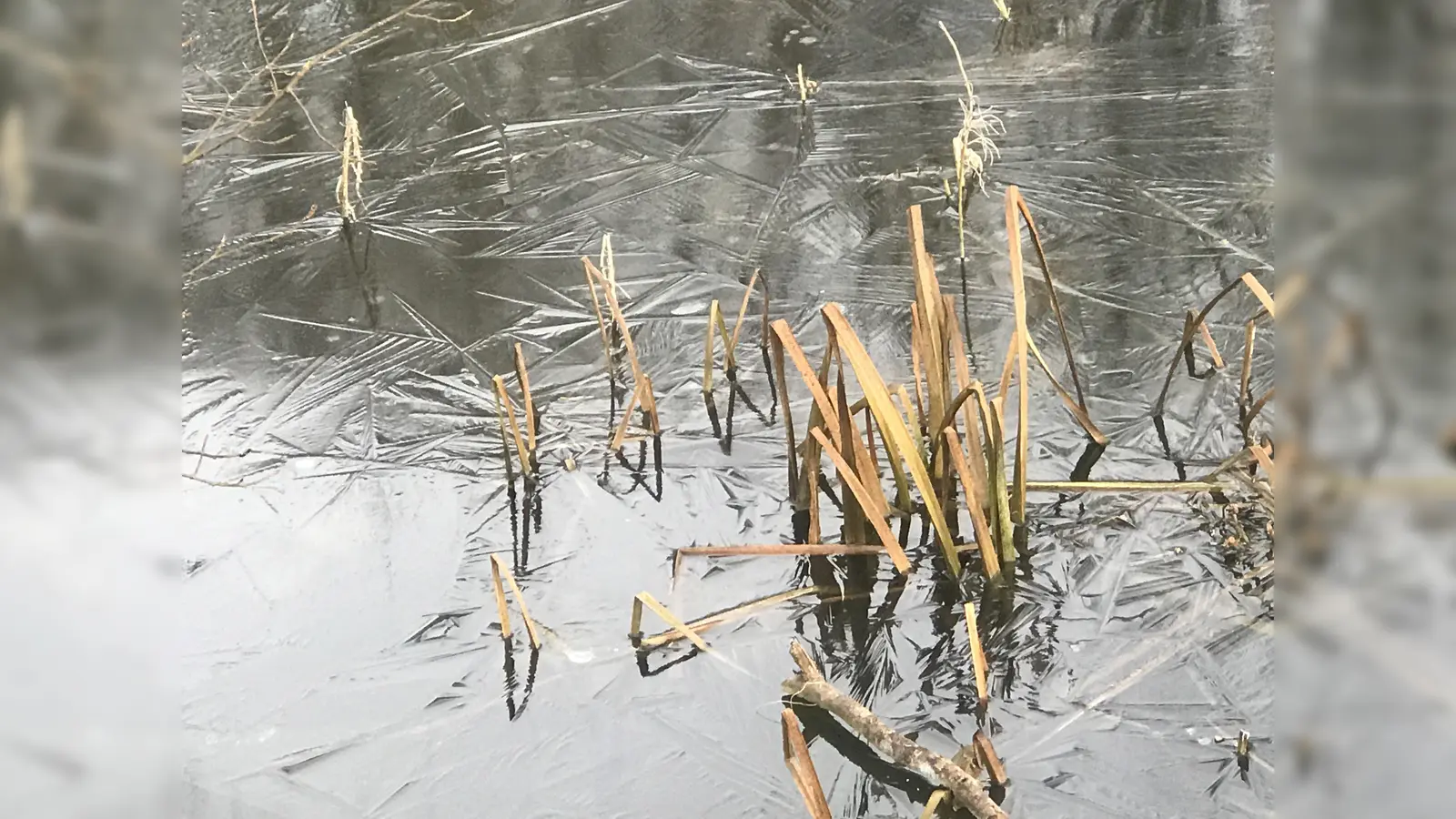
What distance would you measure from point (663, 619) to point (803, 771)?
12.4 inches

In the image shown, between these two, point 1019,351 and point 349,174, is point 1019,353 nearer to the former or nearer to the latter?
point 1019,351

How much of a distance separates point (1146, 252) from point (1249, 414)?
0.55 m

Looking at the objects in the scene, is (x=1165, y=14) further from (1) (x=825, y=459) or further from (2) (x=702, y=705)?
(2) (x=702, y=705)

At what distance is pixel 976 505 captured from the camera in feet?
4.16

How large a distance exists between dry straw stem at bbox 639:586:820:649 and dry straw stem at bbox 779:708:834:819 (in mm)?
259

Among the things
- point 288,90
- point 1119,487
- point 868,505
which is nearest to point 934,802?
point 868,505

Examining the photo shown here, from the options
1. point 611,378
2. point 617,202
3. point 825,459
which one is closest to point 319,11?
point 617,202

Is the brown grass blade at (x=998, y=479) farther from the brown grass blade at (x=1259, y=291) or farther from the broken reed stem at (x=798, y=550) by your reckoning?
the brown grass blade at (x=1259, y=291)

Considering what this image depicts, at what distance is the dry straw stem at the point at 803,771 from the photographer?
0.99 m

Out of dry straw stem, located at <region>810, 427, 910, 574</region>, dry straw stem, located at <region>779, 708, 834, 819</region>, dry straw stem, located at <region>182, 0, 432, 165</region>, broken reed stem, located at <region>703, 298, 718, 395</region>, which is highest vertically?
dry straw stem, located at <region>182, 0, 432, 165</region>

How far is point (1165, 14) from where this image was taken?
8.47 feet

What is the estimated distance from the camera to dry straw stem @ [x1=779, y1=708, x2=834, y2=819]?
992mm

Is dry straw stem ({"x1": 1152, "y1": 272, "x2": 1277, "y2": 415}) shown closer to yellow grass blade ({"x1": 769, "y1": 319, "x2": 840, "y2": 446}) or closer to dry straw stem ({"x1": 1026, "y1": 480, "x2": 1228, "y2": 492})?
dry straw stem ({"x1": 1026, "y1": 480, "x2": 1228, "y2": 492})
